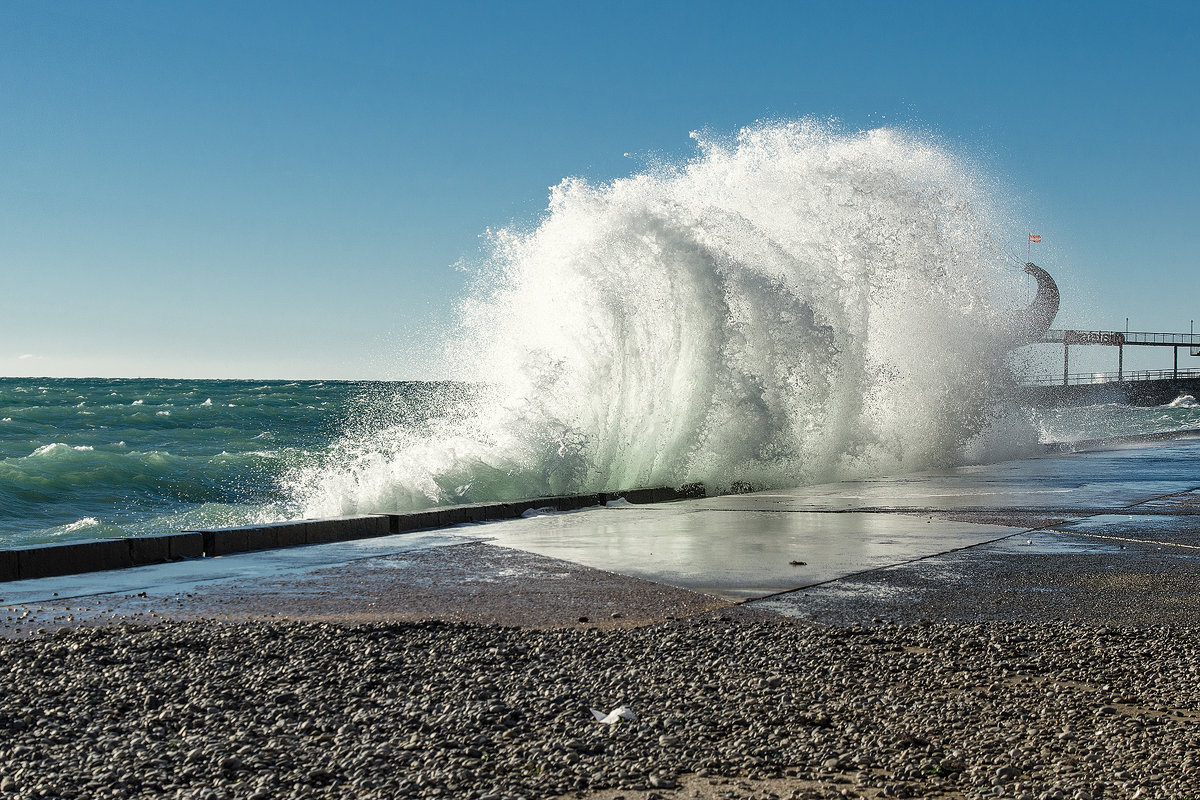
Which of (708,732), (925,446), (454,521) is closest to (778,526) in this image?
(454,521)

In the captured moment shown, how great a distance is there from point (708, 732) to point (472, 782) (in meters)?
0.80

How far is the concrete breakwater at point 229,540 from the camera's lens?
6445 millimetres

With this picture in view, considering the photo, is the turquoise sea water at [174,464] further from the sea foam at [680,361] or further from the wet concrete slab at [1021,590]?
→ the wet concrete slab at [1021,590]

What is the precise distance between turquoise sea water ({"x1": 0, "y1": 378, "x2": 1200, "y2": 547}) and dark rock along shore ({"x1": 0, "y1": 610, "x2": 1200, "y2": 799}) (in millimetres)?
6716

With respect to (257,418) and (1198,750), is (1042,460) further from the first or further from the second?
(257,418)

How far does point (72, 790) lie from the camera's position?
2.76m

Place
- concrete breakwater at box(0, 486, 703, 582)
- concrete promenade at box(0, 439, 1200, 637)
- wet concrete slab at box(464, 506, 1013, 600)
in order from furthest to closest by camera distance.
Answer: concrete breakwater at box(0, 486, 703, 582) < wet concrete slab at box(464, 506, 1013, 600) < concrete promenade at box(0, 439, 1200, 637)

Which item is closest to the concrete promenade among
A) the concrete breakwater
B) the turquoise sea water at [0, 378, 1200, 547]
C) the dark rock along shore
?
the concrete breakwater

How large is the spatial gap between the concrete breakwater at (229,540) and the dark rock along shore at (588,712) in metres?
2.07

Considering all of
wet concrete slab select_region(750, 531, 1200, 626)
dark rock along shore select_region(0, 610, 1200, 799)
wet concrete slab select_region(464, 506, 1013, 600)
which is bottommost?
dark rock along shore select_region(0, 610, 1200, 799)

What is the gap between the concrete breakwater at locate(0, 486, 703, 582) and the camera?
254 inches

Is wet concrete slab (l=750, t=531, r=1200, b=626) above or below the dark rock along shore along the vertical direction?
above

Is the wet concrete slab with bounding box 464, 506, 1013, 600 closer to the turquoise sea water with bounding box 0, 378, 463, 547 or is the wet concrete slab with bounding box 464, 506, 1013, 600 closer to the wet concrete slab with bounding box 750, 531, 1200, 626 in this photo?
the wet concrete slab with bounding box 750, 531, 1200, 626

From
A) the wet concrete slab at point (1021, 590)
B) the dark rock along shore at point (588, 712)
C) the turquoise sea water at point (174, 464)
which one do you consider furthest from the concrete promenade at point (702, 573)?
the turquoise sea water at point (174, 464)
